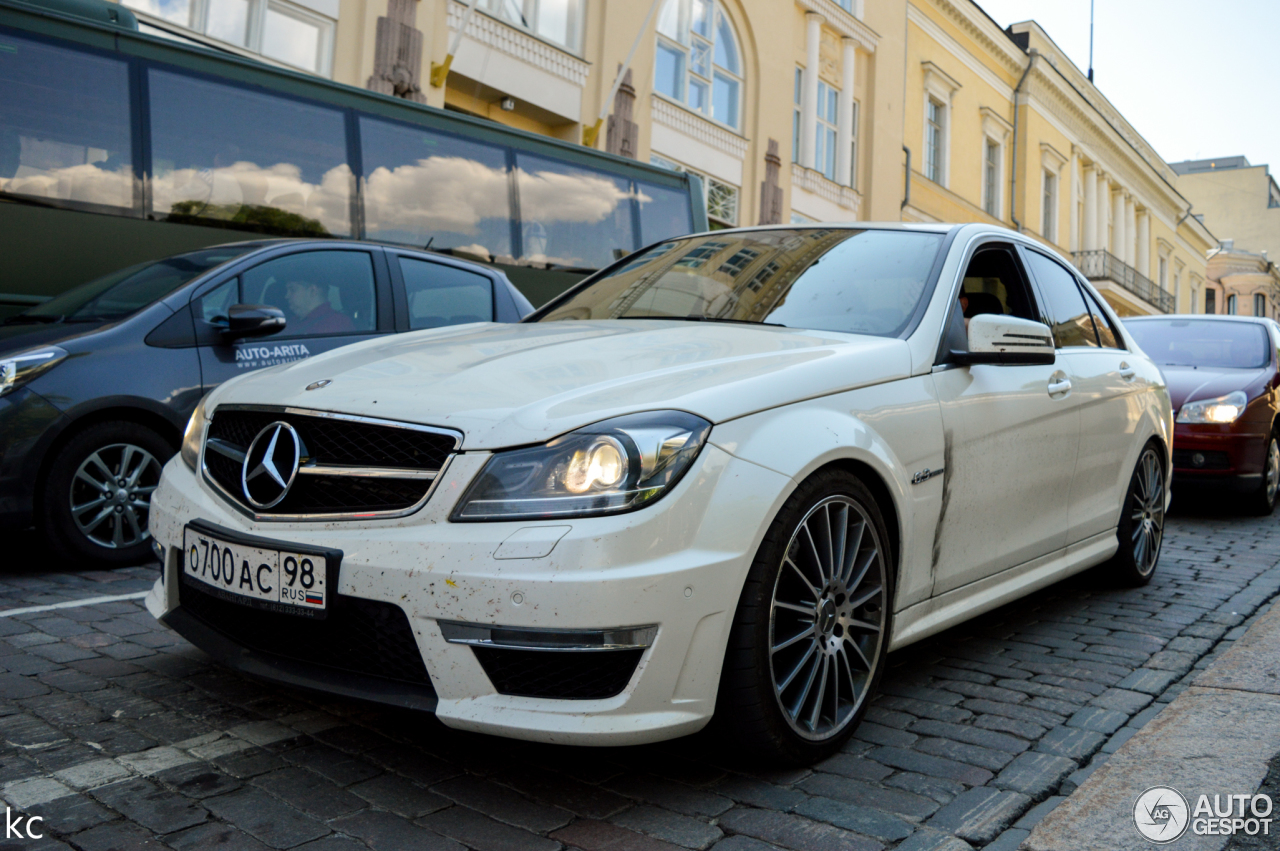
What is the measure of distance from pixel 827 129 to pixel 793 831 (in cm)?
2373

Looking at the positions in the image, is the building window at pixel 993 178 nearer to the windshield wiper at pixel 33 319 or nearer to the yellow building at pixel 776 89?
the yellow building at pixel 776 89

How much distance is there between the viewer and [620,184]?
11.9m

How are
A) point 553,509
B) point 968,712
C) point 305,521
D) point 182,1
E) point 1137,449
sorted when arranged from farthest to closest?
point 182,1 < point 1137,449 < point 968,712 < point 305,521 < point 553,509

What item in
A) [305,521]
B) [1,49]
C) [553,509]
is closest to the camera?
[553,509]

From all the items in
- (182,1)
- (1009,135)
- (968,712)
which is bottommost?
(968,712)

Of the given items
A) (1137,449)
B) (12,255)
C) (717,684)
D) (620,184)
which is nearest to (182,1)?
(620,184)

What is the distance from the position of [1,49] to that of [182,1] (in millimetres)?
5481

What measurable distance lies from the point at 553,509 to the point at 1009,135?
1373 inches

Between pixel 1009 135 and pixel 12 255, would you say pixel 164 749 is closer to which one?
pixel 12 255

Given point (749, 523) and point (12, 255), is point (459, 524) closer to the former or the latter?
point (749, 523)

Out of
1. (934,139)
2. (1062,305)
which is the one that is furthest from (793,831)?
(934,139)

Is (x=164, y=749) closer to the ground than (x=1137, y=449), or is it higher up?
closer to the ground

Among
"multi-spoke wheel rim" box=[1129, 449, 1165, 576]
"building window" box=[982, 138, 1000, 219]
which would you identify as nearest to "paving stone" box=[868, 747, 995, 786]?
"multi-spoke wheel rim" box=[1129, 449, 1165, 576]

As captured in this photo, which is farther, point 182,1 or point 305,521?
point 182,1
